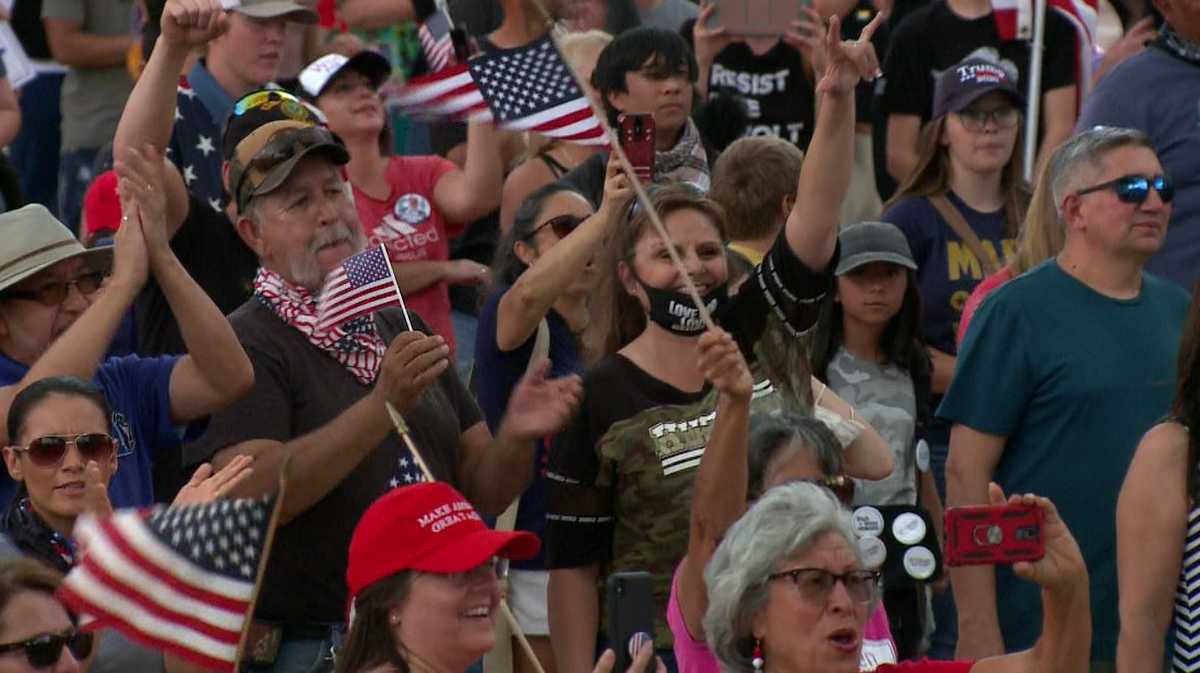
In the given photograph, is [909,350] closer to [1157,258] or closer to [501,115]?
[1157,258]

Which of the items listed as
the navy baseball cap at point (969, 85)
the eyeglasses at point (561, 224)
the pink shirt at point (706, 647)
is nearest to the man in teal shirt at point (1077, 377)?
the pink shirt at point (706, 647)

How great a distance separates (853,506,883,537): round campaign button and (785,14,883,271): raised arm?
1.16m

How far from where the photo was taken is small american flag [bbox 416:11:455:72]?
26.4 feet

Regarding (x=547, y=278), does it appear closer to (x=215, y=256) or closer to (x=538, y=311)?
(x=538, y=311)

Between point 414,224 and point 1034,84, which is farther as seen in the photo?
point 1034,84

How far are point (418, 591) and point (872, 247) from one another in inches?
121

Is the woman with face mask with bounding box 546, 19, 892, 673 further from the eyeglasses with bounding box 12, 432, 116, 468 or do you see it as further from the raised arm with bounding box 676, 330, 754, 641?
the eyeglasses with bounding box 12, 432, 116, 468

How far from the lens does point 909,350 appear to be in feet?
25.1

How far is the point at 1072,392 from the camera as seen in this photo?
652cm

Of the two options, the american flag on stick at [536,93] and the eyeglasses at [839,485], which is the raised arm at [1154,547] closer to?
the eyeglasses at [839,485]

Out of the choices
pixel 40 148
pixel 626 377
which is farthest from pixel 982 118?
pixel 40 148

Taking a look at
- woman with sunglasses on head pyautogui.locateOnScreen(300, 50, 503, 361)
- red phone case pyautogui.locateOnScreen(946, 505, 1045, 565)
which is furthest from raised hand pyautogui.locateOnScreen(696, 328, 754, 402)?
woman with sunglasses on head pyautogui.locateOnScreen(300, 50, 503, 361)

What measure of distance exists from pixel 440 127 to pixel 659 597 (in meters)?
4.17

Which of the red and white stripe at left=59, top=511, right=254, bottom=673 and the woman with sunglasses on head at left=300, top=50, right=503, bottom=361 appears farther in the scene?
the woman with sunglasses on head at left=300, top=50, right=503, bottom=361
